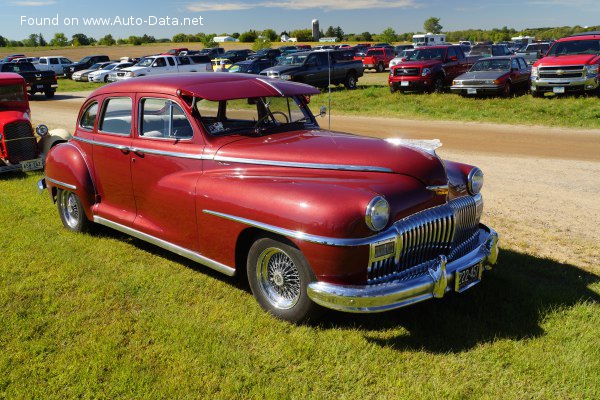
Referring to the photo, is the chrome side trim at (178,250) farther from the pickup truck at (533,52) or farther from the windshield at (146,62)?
the pickup truck at (533,52)

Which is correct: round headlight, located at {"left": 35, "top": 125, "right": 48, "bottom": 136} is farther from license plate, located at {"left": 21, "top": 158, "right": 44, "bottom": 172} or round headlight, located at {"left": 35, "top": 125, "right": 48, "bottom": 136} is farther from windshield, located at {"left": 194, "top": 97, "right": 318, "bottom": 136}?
windshield, located at {"left": 194, "top": 97, "right": 318, "bottom": 136}

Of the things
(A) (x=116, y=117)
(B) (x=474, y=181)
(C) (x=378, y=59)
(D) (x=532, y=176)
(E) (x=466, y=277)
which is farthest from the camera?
(C) (x=378, y=59)

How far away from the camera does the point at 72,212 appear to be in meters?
6.47

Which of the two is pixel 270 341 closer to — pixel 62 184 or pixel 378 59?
pixel 62 184

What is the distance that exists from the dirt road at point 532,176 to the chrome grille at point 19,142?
6538 mm

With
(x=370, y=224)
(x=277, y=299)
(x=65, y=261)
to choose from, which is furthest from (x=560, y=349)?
(x=65, y=261)

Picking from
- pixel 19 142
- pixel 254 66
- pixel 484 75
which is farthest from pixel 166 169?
pixel 254 66

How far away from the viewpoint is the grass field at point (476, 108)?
15633 millimetres

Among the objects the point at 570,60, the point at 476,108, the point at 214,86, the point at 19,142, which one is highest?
the point at 214,86

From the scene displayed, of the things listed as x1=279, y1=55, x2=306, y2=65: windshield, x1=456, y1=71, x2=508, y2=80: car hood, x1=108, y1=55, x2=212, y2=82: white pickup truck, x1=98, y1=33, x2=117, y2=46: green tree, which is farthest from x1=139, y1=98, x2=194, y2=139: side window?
x1=98, y1=33, x2=117, y2=46: green tree

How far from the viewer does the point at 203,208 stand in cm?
449

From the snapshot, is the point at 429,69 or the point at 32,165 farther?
the point at 429,69

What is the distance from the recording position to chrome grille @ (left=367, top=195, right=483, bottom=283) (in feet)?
12.4

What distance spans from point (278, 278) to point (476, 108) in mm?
15277
